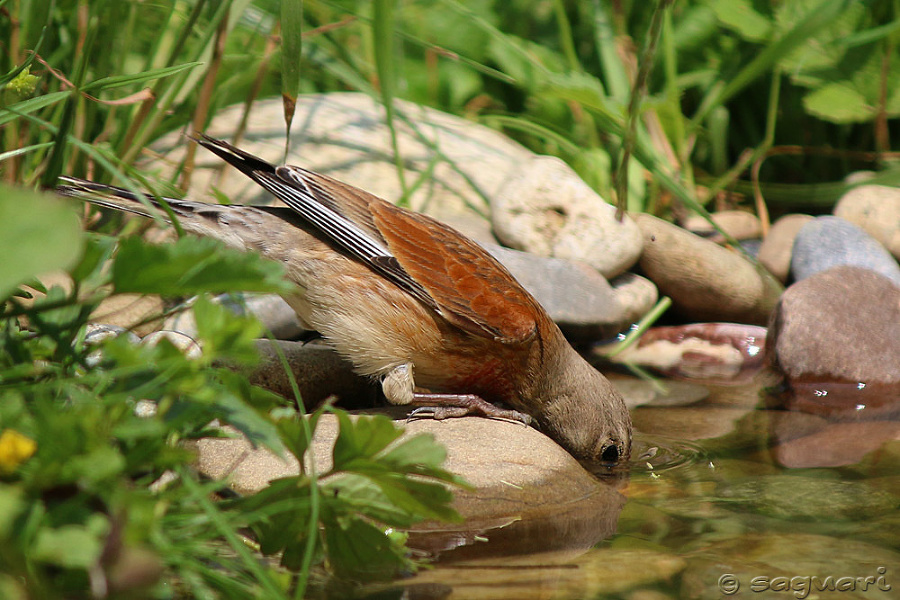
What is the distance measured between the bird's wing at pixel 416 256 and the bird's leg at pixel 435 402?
0.31 meters

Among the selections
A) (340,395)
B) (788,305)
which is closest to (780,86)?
(788,305)

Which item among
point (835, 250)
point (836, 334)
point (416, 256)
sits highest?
point (416, 256)

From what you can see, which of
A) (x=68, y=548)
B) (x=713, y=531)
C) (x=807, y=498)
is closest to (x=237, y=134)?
(x=713, y=531)

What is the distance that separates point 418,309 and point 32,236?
2.61 metres

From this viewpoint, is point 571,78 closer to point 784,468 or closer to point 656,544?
point 784,468

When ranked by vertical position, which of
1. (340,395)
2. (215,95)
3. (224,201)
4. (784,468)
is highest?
(215,95)

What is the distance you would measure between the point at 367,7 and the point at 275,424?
5644mm

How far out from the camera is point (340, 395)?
173 inches

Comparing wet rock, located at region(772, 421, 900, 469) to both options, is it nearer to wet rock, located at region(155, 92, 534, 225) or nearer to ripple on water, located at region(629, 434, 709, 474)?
ripple on water, located at region(629, 434, 709, 474)

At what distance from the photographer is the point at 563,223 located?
5.58m

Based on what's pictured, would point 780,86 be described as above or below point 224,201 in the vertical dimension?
above

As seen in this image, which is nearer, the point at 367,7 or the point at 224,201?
the point at 224,201

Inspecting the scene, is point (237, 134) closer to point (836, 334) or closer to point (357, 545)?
point (357, 545)

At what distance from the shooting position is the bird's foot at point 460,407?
13.3ft
